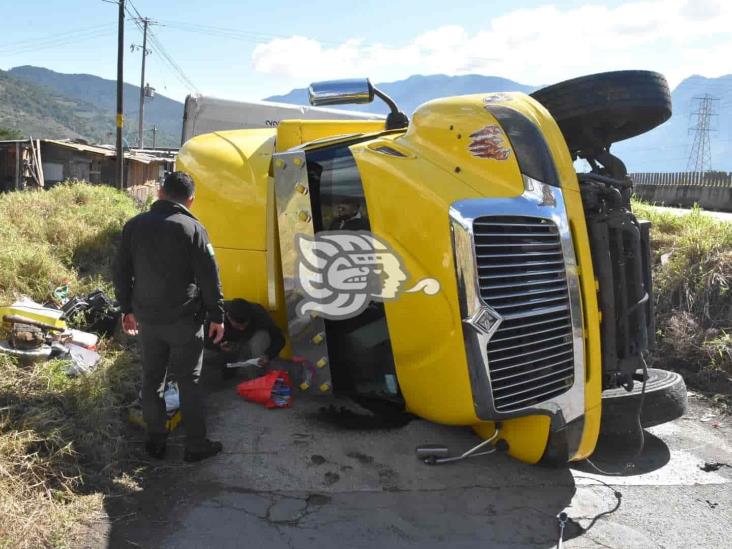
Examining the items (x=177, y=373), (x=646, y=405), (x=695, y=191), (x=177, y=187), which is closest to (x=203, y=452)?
(x=177, y=373)

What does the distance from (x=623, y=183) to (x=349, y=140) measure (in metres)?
1.61

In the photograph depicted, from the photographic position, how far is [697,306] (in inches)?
218

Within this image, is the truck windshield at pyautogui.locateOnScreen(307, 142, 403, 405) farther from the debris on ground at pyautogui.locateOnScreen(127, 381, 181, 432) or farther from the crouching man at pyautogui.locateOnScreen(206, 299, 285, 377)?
the debris on ground at pyautogui.locateOnScreen(127, 381, 181, 432)

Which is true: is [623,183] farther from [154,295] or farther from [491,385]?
[154,295]

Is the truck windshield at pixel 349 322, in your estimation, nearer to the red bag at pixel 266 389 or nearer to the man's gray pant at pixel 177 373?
the red bag at pixel 266 389

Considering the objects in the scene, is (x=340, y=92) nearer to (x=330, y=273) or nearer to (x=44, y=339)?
(x=330, y=273)

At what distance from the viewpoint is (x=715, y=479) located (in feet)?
11.2

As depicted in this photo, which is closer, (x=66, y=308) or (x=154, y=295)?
(x=154, y=295)

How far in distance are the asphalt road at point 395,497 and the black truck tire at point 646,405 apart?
0.82 feet

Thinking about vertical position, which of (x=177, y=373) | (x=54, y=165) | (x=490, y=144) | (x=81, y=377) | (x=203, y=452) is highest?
(x=54, y=165)

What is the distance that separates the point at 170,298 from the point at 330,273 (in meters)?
0.89

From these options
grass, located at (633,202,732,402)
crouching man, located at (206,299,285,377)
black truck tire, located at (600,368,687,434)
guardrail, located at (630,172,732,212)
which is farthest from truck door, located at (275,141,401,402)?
guardrail, located at (630,172,732,212)

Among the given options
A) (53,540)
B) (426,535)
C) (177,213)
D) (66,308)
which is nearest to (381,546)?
(426,535)

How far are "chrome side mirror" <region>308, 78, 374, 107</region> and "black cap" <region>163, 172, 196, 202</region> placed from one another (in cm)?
132
